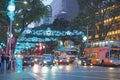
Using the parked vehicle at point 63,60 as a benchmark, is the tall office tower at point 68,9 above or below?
above

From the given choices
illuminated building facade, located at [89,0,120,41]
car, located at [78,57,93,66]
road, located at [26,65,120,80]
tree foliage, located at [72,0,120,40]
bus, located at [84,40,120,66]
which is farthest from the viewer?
tree foliage, located at [72,0,120,40]

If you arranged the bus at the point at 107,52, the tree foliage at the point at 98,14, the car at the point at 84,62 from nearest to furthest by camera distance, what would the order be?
the bus at the point at 107,52 → the car at the point at 84,62 → the tree foliage at the point at 98,14

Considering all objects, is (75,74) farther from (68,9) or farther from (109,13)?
(68,9)

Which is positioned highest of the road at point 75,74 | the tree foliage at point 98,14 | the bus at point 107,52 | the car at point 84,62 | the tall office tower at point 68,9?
the tall office tower at point 68,9

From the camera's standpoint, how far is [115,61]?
69.4m

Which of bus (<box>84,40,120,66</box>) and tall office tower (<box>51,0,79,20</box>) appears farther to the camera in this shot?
tall office tower (<box>51,0,79,20</box>)

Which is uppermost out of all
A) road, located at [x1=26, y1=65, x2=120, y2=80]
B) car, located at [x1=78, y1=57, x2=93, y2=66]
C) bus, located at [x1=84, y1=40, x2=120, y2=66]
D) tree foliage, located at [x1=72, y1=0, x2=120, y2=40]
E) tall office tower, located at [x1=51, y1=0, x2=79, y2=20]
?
tall office tower, located at [x1=51, y1=0, x2=79, y2=20]

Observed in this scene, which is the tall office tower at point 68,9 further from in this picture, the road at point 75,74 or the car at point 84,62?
the road at point 75,74

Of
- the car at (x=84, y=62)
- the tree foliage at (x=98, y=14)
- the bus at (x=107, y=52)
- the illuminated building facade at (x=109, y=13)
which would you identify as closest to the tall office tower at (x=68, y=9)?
the tree foliage at (x=98, y=14)

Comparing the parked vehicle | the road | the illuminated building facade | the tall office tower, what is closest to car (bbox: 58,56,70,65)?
the parked vehicle

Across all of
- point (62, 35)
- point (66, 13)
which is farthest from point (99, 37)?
point (66, 13)

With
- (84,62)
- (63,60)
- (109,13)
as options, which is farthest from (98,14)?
(63,60)

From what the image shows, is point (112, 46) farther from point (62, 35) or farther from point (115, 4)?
point (62, 35)

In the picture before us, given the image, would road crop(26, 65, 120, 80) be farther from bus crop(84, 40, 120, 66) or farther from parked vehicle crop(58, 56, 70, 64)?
parked vehicle crop(58, 56, 70, 64)
